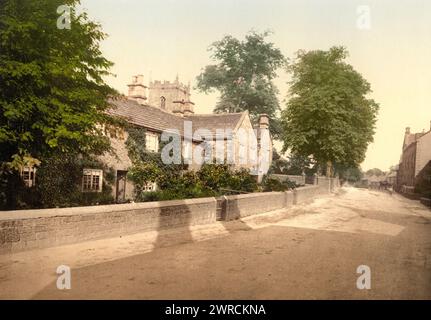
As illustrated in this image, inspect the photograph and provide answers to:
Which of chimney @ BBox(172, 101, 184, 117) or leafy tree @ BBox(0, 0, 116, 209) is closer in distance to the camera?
leafy tree @ BBox(0, 0, 116, 209)

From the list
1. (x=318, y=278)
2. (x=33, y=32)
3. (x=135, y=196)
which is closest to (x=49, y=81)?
(x=33, y=32)

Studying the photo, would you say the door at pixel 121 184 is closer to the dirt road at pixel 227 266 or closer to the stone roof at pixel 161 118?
the stone roof at pixel 161 118

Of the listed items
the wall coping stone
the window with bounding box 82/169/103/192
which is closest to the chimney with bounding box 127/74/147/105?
the window with bounding box 82/169/103/192

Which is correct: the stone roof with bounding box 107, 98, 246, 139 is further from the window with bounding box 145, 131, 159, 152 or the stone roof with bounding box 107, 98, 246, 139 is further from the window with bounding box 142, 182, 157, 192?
the window with bounding box 142, 182, 157, 192

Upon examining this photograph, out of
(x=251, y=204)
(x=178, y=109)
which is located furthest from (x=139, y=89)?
(x=251, y=204)

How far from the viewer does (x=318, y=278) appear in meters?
6.96

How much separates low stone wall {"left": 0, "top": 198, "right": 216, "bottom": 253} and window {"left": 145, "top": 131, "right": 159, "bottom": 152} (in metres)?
9.93

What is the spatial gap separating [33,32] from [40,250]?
231 inches

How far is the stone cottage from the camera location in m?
19.8

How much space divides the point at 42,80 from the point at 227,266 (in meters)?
6.93

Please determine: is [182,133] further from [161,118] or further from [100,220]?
[100,220]

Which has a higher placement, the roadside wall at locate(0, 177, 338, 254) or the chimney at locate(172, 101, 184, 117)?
the chimney at locate(172, 101, 184, 117)

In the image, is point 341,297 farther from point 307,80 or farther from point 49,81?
point 307,80

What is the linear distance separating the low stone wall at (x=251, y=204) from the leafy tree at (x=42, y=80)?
22.8ft
